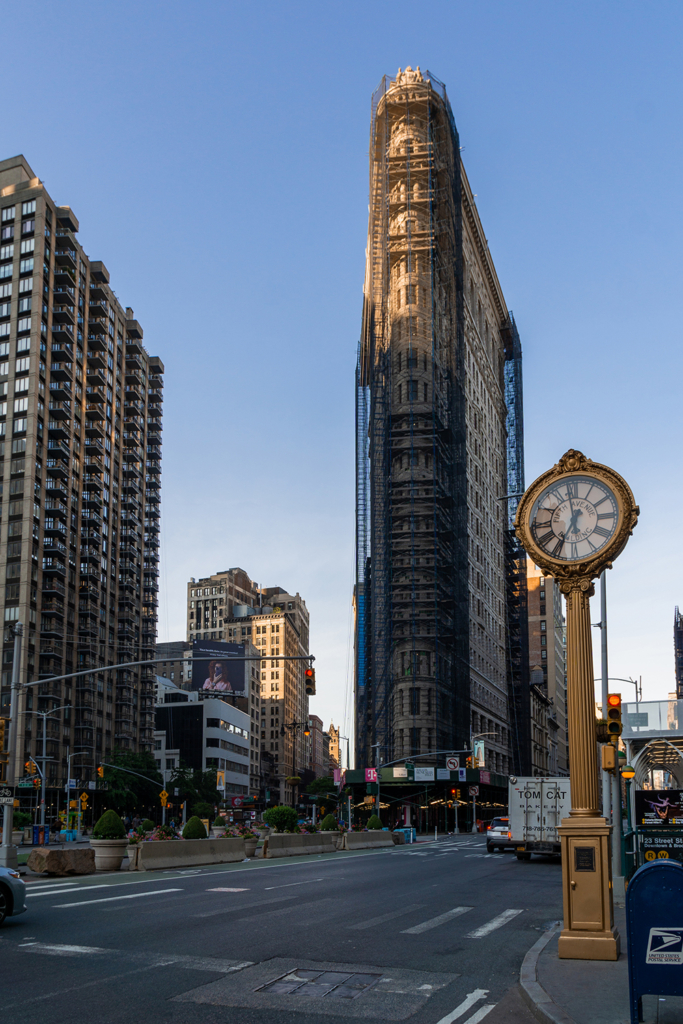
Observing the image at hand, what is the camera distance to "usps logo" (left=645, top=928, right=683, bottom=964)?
7.65 meters

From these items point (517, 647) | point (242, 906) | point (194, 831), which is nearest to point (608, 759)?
point (242, 906)

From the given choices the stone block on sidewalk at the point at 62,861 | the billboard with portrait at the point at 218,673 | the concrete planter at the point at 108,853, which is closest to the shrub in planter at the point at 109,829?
the concrete planter at the point at 108,853

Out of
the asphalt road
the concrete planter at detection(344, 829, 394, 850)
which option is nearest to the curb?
the asphalt road

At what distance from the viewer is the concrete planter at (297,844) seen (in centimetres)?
3806

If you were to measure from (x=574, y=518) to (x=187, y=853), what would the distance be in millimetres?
22560

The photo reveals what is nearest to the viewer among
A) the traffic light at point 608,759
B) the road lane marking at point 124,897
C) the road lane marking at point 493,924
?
the traffic light at point 608,759

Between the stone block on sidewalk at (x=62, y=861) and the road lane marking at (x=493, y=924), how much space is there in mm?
13156

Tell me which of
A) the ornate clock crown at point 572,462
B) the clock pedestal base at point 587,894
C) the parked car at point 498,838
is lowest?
the parked car at point 498,838

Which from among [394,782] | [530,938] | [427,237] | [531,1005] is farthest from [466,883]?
[427,237]

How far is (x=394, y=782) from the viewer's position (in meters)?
77.6

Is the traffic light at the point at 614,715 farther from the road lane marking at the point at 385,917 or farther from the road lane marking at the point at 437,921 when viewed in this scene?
the road lane marking at the point at 385,917

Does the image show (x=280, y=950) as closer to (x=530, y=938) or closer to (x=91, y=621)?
(x=530, y=938)

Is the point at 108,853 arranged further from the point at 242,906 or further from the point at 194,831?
the point at 242,906

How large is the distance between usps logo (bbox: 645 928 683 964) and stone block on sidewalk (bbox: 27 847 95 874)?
2145 centimetres
